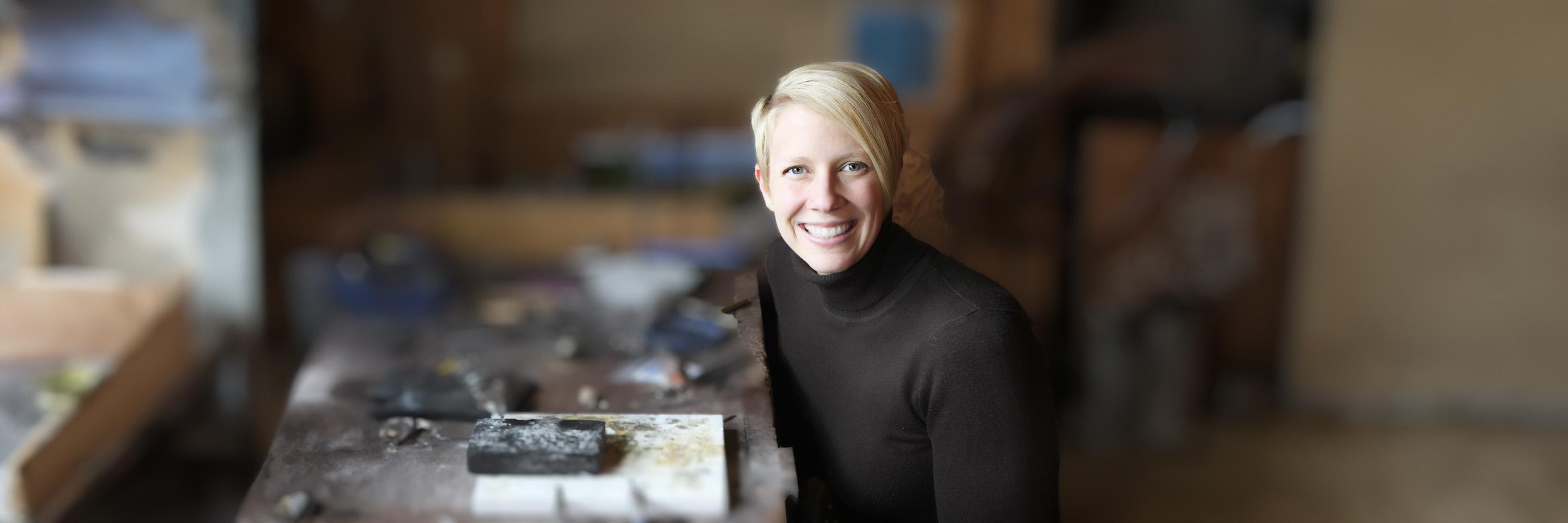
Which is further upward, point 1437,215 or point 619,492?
point 1437,215

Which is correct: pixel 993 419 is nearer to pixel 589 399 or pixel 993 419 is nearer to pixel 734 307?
pixel 734 307

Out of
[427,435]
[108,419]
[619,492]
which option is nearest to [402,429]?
[427,435]

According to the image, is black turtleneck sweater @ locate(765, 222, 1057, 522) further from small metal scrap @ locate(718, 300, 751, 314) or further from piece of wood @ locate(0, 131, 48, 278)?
piece of wood @ locate(0, 131, 48, 278)

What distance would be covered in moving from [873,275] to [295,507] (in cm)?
65

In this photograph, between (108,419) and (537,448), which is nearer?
(537,448)

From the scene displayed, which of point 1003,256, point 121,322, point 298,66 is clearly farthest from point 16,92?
point 1003,256

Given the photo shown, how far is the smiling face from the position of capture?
49.1 inches

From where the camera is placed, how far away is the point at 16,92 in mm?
2672

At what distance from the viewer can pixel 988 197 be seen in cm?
368

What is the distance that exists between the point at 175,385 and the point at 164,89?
27.7 inches

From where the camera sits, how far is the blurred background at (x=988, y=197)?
2.84 metres

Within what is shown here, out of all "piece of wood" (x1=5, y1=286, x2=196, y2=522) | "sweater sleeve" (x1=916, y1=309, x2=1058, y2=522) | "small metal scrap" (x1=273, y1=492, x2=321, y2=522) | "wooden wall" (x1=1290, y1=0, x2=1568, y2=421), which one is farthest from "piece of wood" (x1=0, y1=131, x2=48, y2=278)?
"wooden wall" (x1=1290, y1=0, x2=1568, y2=421)

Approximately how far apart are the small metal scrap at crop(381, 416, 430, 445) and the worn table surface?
0.4 inches

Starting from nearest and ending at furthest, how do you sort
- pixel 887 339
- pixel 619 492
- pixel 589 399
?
pixel 619 492, pixel 887 339, pixel 589 399
